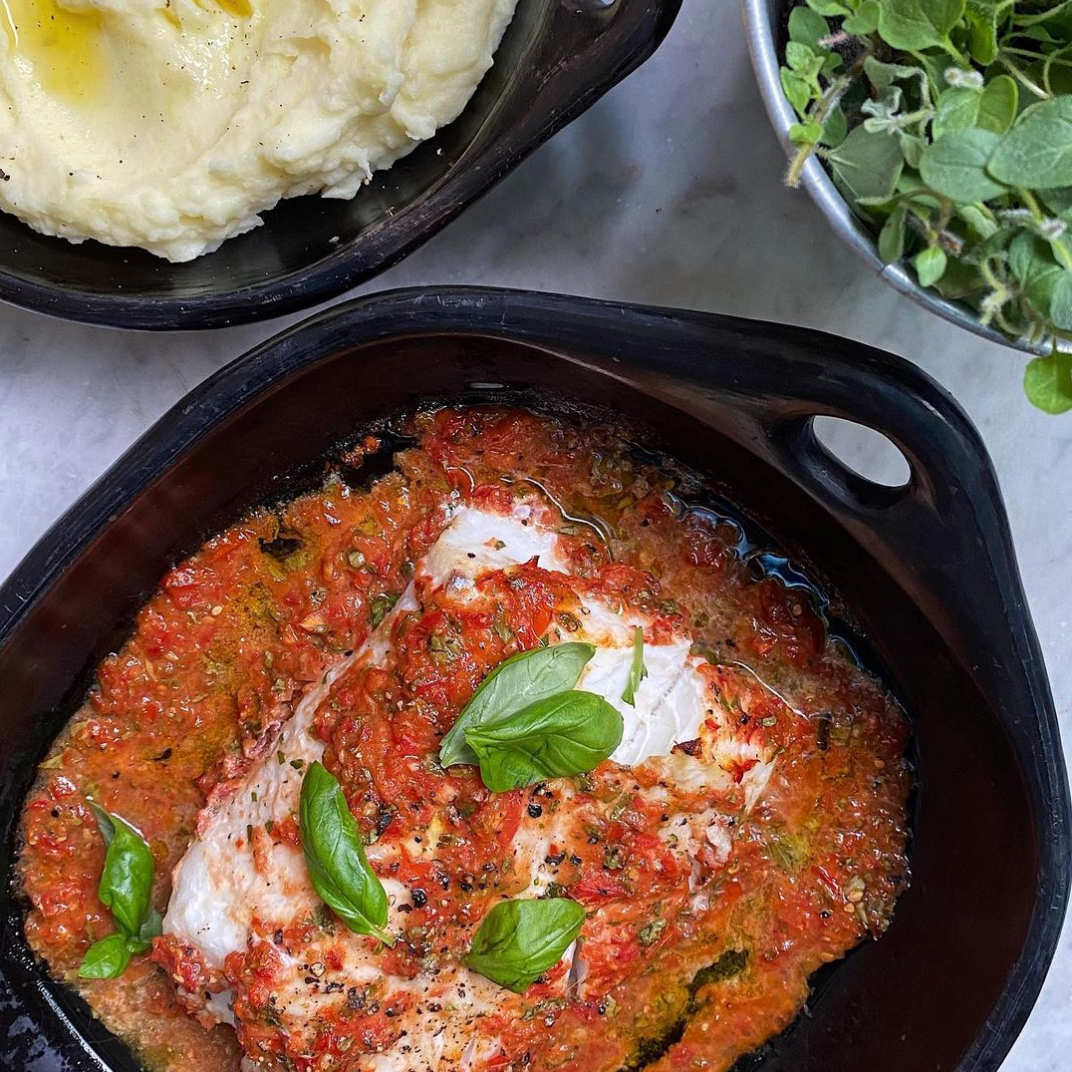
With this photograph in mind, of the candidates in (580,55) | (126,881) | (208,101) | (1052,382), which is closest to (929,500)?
(1052,382)

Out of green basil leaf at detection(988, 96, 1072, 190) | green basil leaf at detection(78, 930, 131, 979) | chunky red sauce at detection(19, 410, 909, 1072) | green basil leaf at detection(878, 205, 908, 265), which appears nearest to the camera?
green basil leaf at detection(988, 96, 1072, 190)

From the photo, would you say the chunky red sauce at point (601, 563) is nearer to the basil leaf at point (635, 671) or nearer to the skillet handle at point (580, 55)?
the basil leaf at point (635, 671)

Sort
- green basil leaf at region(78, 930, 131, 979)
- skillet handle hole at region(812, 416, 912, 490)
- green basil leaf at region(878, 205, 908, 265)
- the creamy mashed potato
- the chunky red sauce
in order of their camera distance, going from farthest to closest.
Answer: skillet handle hole at region(812, 416, 912, 490) → the chunky red sauce → green basil leaf at region(78, 930, 131, 979) → the creamy mashed potato → green basil leaf at region(878, 205, 908, 265)

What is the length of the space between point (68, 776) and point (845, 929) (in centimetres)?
184

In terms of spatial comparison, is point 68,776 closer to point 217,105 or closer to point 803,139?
point 217,105

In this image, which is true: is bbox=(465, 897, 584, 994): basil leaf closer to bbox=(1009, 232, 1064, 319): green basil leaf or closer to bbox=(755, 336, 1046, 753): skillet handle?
bbox=(755, 336, 1046, 753): skillet handle

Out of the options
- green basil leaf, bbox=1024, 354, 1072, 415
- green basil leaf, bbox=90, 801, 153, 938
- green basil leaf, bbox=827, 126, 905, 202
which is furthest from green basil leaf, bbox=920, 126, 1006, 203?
green basil leaf, bbox=90, 801, 153, 938

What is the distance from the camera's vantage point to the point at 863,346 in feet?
7.08

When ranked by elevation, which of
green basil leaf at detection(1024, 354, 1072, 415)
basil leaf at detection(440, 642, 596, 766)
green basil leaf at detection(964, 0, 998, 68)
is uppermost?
green basil leaf at detection(964, 0, 998, 68)

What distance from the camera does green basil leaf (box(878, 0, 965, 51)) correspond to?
5.73 ft

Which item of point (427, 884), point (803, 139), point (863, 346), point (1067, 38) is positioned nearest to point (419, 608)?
point (427, 884)

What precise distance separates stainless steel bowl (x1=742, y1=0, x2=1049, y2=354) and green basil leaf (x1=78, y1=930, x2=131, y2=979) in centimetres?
212

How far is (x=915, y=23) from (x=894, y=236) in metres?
0.31

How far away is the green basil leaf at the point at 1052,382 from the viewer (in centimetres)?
191
